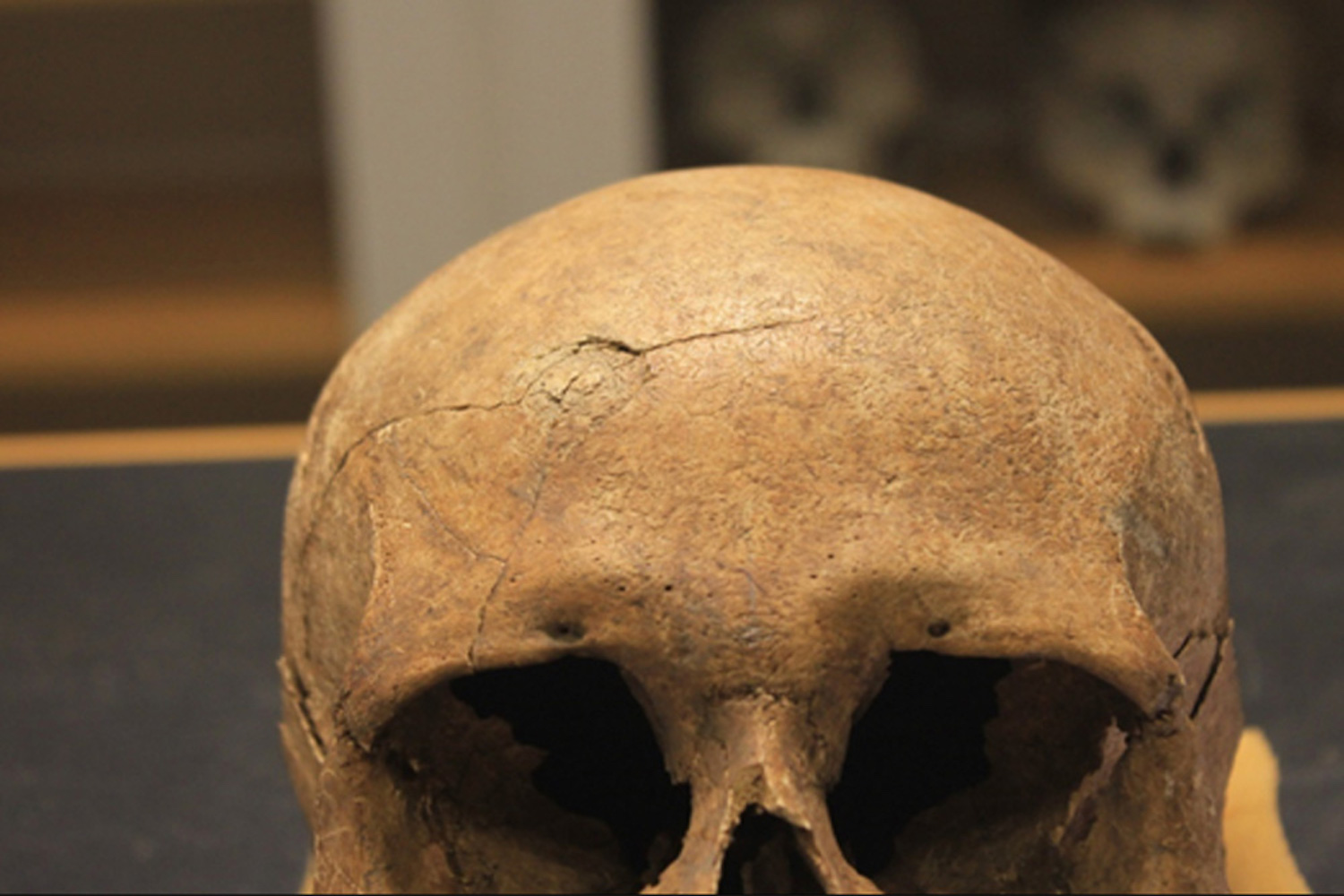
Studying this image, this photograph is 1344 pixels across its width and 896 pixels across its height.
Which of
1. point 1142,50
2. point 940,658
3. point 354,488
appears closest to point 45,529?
point 354,488

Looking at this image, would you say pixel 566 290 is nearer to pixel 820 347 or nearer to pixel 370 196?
pixel 820 347

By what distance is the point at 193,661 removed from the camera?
2.26 m

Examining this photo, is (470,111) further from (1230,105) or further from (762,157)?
(1230,105)

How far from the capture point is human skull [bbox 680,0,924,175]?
140 inches

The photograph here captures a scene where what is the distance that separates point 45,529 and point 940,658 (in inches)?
60.1

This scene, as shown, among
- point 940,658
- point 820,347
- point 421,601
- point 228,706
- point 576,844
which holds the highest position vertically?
point 820,347

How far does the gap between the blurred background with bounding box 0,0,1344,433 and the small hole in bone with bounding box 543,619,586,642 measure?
6.95 feet

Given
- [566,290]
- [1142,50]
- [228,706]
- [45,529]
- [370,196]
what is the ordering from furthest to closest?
[1142,50], [370,196], [45,529], [228,706], [566,290]

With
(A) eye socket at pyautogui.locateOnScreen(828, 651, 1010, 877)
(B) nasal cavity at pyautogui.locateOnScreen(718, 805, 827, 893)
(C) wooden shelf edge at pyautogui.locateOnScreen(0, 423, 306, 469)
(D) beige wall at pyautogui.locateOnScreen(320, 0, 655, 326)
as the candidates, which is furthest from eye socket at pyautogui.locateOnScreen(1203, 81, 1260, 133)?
(B) nasal cavity at pyautogui.locateOnScreen(718, 805, 827, 893)

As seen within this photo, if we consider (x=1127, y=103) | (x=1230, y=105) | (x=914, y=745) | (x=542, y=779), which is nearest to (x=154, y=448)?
(x=542, y=779)

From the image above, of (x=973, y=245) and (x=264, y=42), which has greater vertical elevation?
(x=973, y=245)

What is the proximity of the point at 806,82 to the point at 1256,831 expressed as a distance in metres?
2.22

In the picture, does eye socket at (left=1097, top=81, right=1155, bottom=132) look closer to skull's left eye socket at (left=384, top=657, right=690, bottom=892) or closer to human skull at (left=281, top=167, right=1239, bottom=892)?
human skull at (left=281, top=167, right=1239, bottom=892)

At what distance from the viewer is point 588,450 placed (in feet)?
4.11
